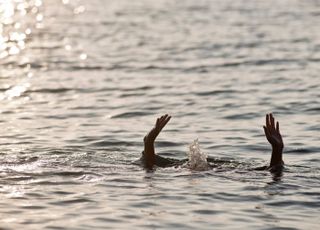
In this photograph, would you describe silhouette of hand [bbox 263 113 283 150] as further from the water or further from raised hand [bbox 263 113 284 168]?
the water

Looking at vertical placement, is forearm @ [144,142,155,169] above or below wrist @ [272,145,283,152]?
below

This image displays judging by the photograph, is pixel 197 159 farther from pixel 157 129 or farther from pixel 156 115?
pixel 156 115

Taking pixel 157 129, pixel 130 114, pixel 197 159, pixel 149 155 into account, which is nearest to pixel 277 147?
pixel 197 159

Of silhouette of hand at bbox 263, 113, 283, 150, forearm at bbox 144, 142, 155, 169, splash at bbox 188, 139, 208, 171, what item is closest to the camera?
silhouette of hand at bbox 263, 113, 283, 150

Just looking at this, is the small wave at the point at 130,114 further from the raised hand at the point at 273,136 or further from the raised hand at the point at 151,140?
the raised hand at the point at 273,136

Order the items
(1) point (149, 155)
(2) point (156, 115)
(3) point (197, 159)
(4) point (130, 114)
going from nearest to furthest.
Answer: (3) point (197, 159)
(1) point (149, 155)
(2) point (156, 115)
(4) point (130, 114)

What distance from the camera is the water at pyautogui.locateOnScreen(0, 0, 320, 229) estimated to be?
12.8m

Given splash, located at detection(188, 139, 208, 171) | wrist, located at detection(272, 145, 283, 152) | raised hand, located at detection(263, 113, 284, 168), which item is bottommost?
splash, located at detection(188, 139, 208, 171)

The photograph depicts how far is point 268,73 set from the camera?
25.9m

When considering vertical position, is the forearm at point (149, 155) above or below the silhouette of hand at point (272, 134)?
below

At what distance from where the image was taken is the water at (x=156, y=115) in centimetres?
1277

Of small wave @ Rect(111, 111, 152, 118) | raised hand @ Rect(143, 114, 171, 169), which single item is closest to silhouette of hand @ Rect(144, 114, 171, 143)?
raised hand @ Rect(143, 114, 171, 169)

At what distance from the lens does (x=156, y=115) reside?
2062 cm

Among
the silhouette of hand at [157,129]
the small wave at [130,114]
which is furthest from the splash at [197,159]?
the small wave at [130,114]
